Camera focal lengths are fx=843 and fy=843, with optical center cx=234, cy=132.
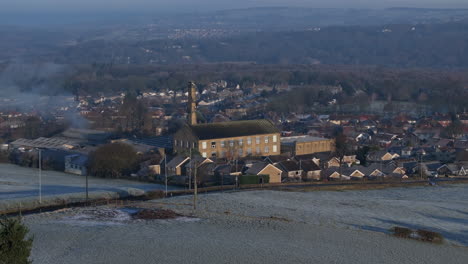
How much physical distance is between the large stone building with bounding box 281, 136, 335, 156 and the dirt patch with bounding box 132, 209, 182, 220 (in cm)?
→ 732

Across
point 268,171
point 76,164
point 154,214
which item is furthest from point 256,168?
point 154,214

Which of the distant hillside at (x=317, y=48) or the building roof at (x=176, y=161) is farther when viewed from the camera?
the distant hillside at (x=317, y=48)

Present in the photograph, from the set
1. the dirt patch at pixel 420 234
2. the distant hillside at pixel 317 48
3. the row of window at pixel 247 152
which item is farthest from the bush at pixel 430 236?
the distant hillside at pixel 317 48

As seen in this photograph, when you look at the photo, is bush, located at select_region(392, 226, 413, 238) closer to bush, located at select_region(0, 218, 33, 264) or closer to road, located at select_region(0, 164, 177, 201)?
bush, located at select_region(0, 218, 33, 264)

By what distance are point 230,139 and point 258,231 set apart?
24.3 ft

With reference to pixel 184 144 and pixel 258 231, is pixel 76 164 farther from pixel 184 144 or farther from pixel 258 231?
pixel 258 231

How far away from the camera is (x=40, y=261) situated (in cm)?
855

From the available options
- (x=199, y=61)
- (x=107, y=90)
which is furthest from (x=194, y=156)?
(x=199, y=61)

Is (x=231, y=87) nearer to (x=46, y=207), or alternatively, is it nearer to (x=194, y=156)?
(x=194, y=156)

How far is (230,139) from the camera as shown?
17344mm

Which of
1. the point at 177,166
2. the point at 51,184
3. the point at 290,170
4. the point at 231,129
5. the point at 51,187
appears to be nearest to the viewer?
the point at 51,187

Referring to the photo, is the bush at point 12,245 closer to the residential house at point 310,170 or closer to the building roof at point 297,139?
the residential house at point 310,170

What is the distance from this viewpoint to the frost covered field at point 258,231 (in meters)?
8.85

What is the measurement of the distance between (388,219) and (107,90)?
2801cm
